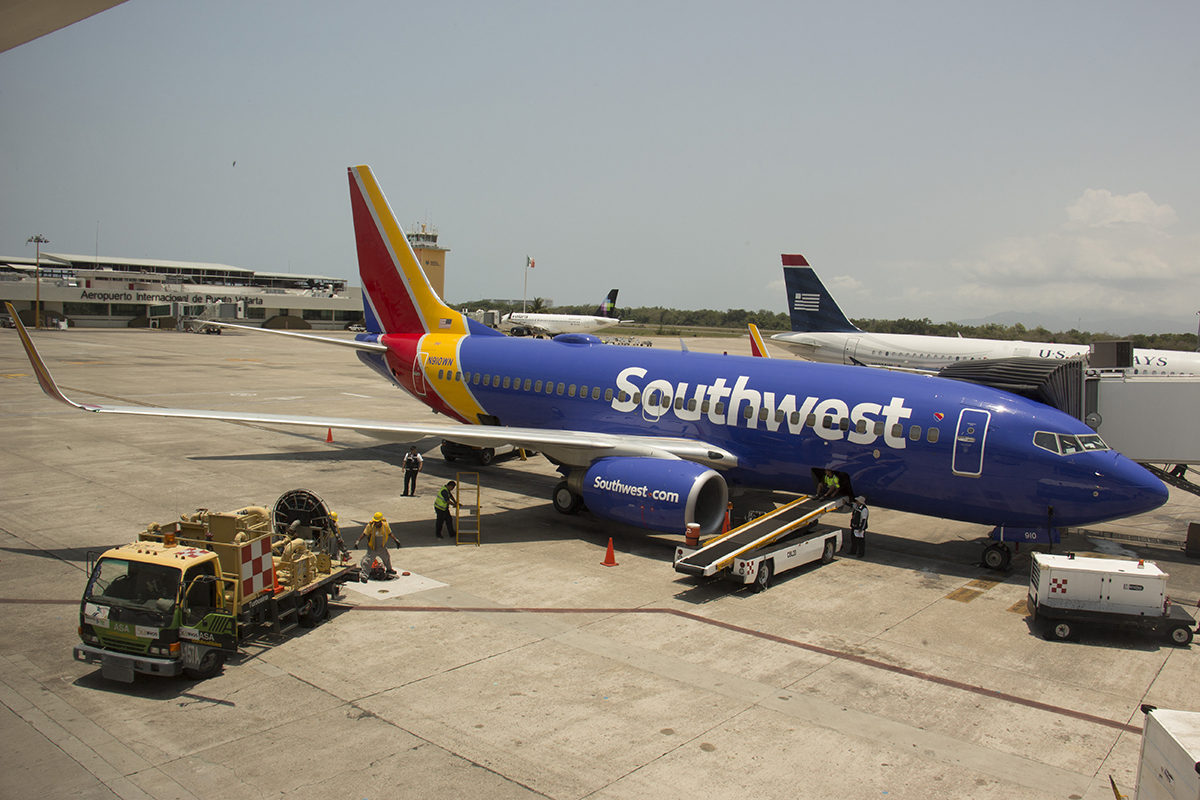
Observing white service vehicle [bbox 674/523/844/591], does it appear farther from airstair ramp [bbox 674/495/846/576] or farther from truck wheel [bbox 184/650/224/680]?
truck wheel [bbox 184/650/224/680]

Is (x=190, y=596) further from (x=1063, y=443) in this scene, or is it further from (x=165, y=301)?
(x=165, y=301)

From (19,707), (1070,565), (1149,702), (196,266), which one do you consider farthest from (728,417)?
(196,266)

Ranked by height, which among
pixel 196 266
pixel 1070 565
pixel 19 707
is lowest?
pixel 19 707

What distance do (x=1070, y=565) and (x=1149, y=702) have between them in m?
2.75

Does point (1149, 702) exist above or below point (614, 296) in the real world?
below

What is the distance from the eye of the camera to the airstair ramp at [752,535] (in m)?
14.6

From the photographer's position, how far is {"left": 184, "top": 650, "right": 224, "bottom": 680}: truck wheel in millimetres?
10445

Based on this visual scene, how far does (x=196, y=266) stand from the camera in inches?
6560

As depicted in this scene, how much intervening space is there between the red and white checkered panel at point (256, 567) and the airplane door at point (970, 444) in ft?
43.8

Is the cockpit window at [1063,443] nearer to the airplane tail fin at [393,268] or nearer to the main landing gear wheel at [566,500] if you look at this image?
the main landing gear wheel at [566,500]

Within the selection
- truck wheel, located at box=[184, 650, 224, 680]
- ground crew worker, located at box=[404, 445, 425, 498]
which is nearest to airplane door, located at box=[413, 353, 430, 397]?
ground crew worker, located at box=[404, 445, 425, 498]

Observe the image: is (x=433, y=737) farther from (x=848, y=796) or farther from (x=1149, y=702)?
(x=1149, y=702)

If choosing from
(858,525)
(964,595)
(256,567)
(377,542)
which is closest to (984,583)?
(964,595)

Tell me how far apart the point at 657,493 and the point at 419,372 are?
37.6ft
